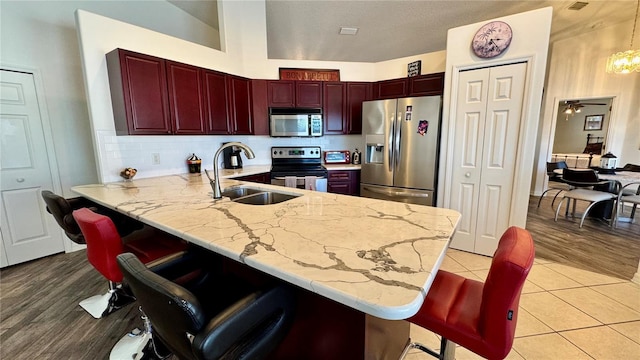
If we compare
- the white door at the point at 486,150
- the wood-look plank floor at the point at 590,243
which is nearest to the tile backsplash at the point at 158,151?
the white door at the point at 486,150

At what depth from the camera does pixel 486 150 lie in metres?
2.76

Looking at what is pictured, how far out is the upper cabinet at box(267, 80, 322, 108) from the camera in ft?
12.5

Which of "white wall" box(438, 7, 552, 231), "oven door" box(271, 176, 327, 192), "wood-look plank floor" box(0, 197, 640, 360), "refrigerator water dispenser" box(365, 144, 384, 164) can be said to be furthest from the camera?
"oven door" box(271, 176, 327, 192)

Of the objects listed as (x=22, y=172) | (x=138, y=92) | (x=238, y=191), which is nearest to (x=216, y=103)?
(x=138, y=92)

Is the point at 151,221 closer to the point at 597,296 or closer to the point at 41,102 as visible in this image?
the point at 41,102

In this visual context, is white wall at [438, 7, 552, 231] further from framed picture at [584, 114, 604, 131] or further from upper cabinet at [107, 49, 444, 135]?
framed picture at [584, 114, 604, 131]

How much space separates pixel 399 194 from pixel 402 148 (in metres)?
0.60

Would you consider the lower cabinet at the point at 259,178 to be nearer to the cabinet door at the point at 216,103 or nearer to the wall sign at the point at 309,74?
the cabinet door at the point at 216,103

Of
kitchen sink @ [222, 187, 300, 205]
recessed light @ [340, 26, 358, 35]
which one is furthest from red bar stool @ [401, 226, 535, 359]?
recessed light @ [340, 26, 358, 35]

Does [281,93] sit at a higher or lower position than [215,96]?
higher

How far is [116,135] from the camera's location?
8.69 ft

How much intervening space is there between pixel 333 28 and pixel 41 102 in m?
4.06

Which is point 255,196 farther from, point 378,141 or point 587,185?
point 587,185

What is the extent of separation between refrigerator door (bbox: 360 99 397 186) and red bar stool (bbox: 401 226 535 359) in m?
2.37
